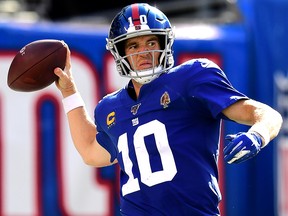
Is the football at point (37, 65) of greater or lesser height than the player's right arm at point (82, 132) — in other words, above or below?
above

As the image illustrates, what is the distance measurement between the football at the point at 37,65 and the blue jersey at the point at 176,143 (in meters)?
0.57

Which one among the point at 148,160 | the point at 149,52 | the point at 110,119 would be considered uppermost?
the point at 149,52

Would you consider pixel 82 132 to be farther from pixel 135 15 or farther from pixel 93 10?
pixel 93 10

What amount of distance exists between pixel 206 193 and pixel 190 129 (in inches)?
9.8

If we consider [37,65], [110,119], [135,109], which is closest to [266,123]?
[135,109]

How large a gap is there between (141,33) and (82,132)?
620mm

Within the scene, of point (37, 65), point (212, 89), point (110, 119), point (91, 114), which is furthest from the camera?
point (91, 114)

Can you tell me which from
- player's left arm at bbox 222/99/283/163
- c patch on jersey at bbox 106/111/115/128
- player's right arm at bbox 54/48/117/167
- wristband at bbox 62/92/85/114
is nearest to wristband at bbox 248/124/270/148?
player's left arm at bbox 222/99/283/163

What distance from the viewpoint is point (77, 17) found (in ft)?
29.7

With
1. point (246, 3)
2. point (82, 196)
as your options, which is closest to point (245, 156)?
point (82, 196)

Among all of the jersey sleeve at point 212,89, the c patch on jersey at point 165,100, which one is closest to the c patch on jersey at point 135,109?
the c patch on jersey at point 165,100

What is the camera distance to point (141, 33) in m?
3.48

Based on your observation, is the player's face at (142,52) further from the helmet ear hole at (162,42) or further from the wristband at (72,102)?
the wristband at (72,102)

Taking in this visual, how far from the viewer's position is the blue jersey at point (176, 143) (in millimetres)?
3291
